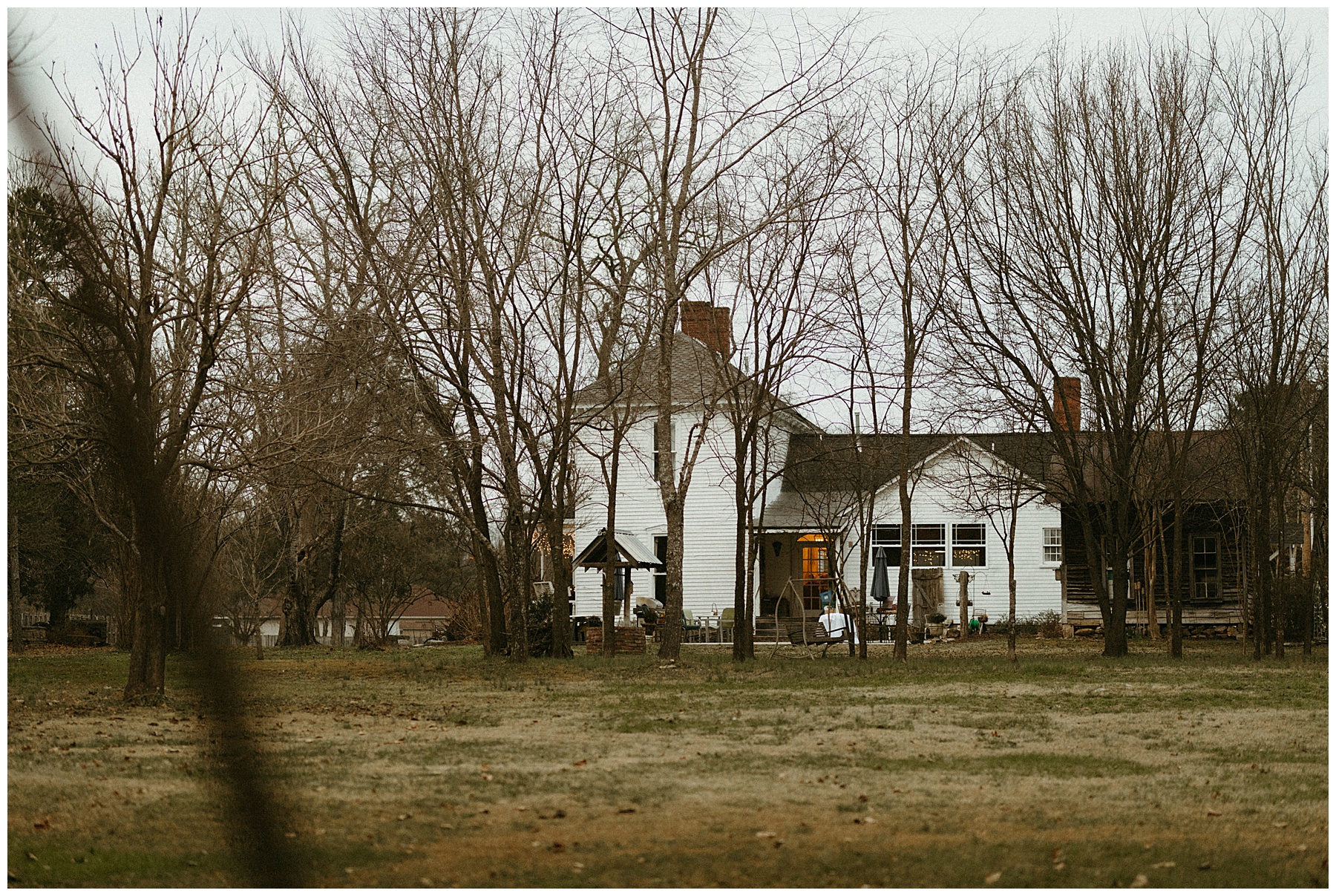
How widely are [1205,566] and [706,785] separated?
3031cm

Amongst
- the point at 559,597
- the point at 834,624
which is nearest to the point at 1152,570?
the point at 834,624

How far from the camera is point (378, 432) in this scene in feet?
59.9

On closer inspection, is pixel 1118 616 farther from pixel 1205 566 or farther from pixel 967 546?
pixel 1205 566

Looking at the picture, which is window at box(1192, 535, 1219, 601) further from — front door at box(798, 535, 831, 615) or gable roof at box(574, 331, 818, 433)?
gable roof at box(574, 331, 818, 433)

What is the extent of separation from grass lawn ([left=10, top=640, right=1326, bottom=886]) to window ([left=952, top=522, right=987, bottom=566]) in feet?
66.8

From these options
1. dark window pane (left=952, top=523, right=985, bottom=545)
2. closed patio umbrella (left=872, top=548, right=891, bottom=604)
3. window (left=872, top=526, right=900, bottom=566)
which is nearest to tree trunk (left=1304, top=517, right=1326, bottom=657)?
closed patio umbrella (left=872, top=548, right=891, bottom=604)

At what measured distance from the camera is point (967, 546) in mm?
36156

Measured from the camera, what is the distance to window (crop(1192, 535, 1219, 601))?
34938 millimetres

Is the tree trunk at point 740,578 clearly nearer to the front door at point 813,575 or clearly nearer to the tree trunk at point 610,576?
the tree trunk at point 610,576

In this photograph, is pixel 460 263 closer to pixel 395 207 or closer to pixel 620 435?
pixel 395 207

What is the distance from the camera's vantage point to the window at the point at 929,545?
36.2 m

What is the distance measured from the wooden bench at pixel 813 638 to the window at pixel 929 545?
7.72 metres

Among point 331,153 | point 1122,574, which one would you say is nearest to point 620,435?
point 331,153

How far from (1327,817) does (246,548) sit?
96.1 feet
